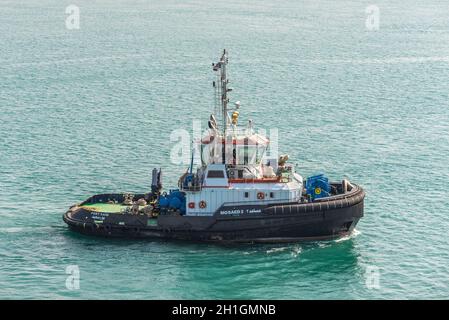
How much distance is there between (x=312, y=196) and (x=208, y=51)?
66.1 meters

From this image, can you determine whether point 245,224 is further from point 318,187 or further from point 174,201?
point 318,187

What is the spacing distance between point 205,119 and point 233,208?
32.1 m

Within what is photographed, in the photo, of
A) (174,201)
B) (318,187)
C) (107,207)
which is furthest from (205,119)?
(318,187)

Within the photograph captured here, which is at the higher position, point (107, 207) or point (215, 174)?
point (215, 174)

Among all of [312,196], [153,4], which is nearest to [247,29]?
[153,4]

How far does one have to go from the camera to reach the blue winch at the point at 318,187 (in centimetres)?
5091

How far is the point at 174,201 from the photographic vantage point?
50.9 meters

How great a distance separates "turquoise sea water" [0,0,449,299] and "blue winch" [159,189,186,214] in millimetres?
2345

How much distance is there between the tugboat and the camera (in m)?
49.9

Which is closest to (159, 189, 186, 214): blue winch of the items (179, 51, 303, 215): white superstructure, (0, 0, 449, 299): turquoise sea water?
(179, 51, 303, 215): white superstructure

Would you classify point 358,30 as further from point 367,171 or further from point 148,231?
point 148,231

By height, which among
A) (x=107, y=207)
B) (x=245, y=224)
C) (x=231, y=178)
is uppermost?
(x=231, y=178)

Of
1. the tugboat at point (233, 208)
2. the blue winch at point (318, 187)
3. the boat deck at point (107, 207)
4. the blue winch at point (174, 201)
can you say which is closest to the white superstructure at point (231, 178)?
the tugboat at point (233, 208)

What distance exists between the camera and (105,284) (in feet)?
147
